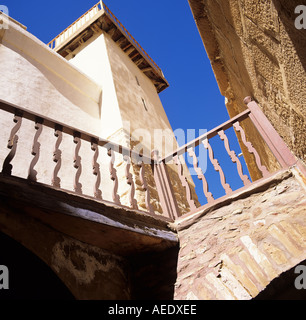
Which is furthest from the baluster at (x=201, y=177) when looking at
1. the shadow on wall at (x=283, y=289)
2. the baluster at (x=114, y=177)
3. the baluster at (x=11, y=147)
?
the baluster at (x=11, y=147)

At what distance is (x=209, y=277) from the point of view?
2.54 metres

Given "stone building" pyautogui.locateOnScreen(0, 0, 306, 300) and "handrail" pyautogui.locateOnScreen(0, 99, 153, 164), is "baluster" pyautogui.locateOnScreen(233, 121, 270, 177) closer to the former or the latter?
"stone building" pyautogui.locateOnScreen(0, 0, 306, 300)

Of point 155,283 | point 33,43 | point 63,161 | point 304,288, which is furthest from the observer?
point 33,43

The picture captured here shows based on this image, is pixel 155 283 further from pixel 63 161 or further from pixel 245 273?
pixel 63 161

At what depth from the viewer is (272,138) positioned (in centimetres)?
301

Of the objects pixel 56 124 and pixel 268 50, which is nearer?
pixel 268 50

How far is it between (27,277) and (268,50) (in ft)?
8.31

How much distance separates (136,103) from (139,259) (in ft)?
18.6

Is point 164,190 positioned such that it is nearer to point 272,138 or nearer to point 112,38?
point 272,138

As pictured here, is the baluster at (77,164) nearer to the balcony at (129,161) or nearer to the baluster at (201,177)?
the balcony at (129,161)

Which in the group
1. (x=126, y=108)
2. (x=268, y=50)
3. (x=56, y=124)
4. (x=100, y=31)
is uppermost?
(x=100, y=31)

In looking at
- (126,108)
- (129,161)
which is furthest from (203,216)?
(126,108)

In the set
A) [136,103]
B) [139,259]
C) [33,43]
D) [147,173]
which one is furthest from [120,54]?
[139,259]

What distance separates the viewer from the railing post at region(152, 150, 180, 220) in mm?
3523
